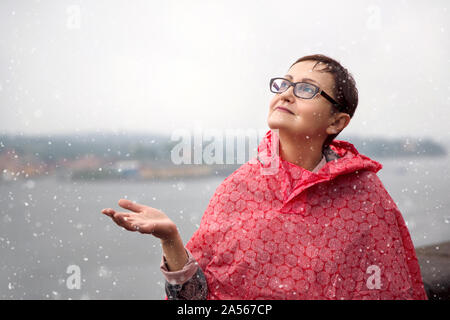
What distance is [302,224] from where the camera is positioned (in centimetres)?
156

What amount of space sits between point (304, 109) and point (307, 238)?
46cm

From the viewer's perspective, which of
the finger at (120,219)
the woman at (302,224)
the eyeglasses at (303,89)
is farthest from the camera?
the eyeglasses at (303,89)

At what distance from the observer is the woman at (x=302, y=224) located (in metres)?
1.53

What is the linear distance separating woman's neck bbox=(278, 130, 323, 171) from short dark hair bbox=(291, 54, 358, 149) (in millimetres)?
98

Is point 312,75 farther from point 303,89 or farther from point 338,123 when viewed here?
point 338,123

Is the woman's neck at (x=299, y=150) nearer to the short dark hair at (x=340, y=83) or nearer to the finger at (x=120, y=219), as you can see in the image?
the short dark hair at (x=340, y=83)

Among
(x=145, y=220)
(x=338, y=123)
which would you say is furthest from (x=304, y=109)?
(x=145, y=220)

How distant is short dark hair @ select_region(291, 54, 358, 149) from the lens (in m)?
1.71

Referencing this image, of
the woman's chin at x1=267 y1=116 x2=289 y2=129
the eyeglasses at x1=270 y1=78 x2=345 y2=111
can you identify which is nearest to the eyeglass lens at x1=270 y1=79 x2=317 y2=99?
the eyeglasses at x1=270 y1=78 x2=345 y2=111

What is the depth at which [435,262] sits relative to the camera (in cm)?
244

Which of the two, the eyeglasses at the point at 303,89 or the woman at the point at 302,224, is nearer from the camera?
the woman at the point at 302,224

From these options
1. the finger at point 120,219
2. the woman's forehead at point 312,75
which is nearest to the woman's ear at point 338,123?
the woman's forehead at point 312,75

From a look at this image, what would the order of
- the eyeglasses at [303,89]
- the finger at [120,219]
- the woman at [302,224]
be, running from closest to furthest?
the finger at [120,219]
the woman at [302,224]
the eyeglasses at [303,89]
